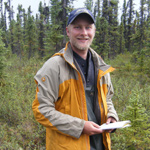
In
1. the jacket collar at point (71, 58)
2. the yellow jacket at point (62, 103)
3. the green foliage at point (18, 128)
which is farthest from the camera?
the green foliage at point (18, 128)

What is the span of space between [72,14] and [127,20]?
4698cm

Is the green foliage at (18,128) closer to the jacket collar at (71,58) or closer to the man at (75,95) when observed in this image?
the man at (75,95)

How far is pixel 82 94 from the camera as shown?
1.71 metres

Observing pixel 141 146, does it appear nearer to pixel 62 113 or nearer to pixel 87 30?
pixel 62 113

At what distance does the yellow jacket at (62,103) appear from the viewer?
1.56 meters

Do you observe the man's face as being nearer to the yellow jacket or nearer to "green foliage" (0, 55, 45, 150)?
the yellow jacket

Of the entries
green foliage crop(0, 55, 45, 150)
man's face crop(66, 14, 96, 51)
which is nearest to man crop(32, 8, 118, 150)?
man's face crop(66, 14, 96, 51)

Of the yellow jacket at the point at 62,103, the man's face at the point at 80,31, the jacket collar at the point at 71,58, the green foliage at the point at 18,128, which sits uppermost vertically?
the man's face at the point at 80,31

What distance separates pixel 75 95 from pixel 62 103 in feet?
0.60

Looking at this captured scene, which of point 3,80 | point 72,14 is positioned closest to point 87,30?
point 72,14

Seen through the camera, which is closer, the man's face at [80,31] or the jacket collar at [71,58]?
the jacket collar at [71,58]

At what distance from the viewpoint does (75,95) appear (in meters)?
1.67

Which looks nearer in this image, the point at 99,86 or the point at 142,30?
the point at 99,86

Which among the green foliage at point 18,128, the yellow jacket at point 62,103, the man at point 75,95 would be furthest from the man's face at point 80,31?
the green foliage at point 18,128
